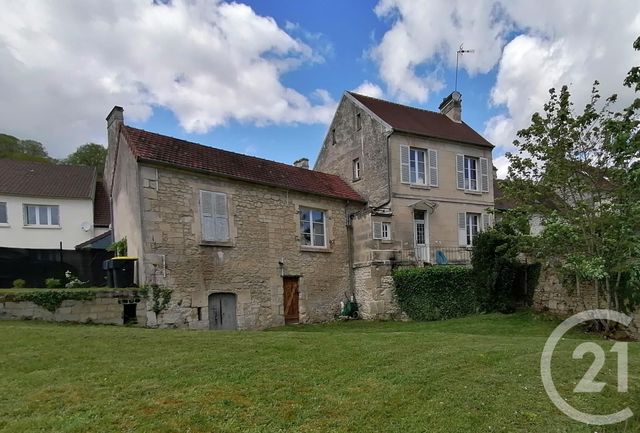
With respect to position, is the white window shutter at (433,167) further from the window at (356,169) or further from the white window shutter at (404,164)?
the window at (356,169)

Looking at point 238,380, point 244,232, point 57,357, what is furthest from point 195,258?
point 238,380

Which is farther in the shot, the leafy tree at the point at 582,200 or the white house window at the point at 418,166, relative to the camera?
the white house window at the point at 418,166

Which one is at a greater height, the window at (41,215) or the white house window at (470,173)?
the white house window at (470,173)

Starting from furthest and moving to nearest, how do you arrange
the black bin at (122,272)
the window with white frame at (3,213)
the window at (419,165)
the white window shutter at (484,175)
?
the window with white frame at (3,213), the white window shutter at (484,175), the window at (419,165), the black bin at (122,272)

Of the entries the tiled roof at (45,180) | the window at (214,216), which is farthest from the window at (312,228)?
the tiled roof at (45,180)

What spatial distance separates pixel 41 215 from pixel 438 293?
62.4ft

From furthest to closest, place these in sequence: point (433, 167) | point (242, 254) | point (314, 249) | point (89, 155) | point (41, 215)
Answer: point (89, 155)
point (41, 215)
point (433, 167)
point (314, 249)
point (242, 254)

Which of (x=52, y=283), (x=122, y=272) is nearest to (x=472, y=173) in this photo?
(x=122, y=272)

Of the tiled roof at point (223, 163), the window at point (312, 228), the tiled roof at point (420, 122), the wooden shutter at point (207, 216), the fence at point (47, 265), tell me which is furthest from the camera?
the tiled roof at point (420, 122)

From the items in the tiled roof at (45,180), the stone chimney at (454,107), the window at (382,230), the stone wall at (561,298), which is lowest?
the stone wall at (561,298)

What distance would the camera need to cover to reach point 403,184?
1642 centimetres

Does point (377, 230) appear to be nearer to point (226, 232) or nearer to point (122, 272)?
point (226, 232)

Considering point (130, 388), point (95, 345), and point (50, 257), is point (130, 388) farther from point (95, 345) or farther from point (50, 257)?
point (50, 257)

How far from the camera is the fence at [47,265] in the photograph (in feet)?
37.9
